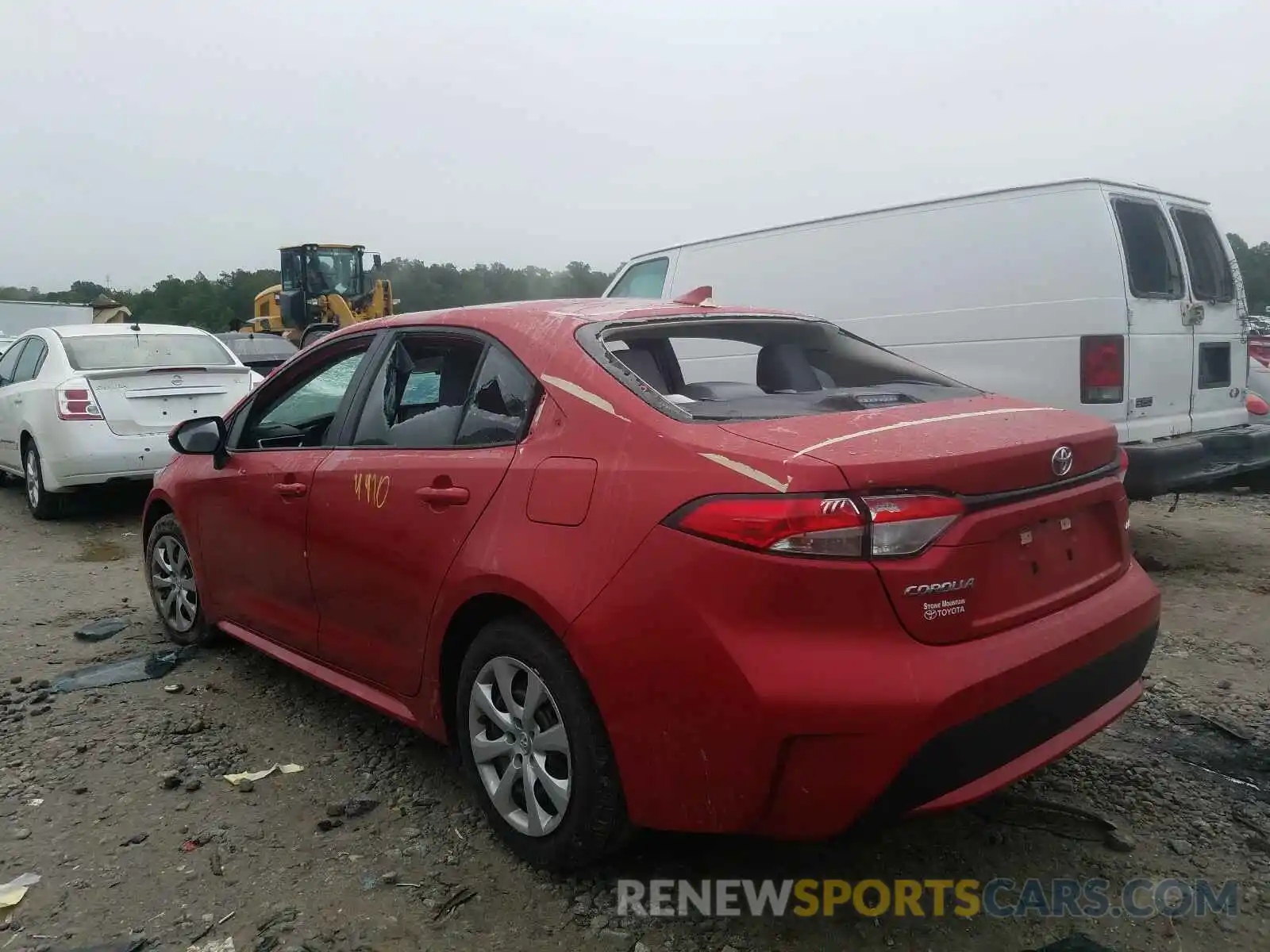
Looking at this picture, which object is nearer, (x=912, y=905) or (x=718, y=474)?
(x=718, y=474)

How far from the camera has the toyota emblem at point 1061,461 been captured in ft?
8.22

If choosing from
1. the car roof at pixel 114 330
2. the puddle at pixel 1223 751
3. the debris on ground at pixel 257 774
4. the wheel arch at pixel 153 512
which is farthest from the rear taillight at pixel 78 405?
the puddle at pixel 1223 751

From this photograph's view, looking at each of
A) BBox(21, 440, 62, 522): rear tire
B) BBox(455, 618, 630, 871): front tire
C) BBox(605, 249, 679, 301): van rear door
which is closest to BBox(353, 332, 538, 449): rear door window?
BBox(455, 618, 630, 871): front tire

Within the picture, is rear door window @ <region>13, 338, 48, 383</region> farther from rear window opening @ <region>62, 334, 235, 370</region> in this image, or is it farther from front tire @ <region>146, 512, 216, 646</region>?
front tire @ <region>146, 512, 216, 646</region>

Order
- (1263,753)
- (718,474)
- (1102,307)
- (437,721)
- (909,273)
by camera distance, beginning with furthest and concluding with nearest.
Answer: (909,273)
(1102,307)
(1263,753)
(437,721)
(718,474)

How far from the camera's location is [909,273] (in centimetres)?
649

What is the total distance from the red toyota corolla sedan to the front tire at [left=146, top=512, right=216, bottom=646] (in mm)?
1365

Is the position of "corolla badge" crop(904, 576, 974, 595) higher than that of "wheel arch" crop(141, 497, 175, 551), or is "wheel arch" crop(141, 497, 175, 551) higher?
"corolla badge" crop(904, 576, 974, 595)

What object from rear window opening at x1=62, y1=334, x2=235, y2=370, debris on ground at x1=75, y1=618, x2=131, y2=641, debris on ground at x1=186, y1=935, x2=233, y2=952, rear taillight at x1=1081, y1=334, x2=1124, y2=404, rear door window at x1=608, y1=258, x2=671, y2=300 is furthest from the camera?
rear door window at x1=608, y1=258, x2=671, y2=300

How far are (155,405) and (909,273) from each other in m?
5.68

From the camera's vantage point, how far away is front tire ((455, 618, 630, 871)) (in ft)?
8.12

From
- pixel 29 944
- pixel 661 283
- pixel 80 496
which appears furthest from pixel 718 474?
pixel 80 496

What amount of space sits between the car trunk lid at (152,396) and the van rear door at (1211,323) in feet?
22.6

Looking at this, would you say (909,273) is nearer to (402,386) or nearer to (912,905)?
(402,386)
